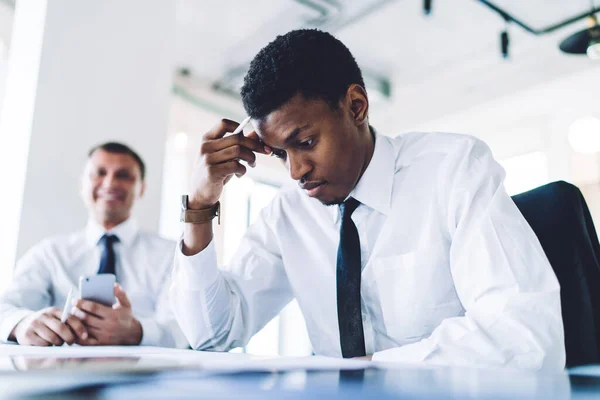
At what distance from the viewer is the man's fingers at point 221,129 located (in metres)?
1.25

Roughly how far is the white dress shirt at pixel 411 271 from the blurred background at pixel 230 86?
1.41 metres

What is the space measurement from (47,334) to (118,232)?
32.5 inches

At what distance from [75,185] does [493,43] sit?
12.3ft

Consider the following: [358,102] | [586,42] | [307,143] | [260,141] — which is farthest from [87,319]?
[586,42]

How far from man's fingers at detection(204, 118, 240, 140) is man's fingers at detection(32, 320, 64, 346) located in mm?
626

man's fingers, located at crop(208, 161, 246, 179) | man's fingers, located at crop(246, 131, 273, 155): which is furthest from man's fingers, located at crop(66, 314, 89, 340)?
man's fingers, located at crop(246, 131, 273, 155)

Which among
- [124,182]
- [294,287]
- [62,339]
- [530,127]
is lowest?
[62,339]

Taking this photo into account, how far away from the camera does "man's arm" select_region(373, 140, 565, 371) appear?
77 cm

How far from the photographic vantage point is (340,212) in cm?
122

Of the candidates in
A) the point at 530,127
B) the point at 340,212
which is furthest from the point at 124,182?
the point at 530,127

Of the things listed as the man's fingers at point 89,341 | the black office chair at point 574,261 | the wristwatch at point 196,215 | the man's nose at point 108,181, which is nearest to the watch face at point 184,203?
the wristwatch at point 196,215

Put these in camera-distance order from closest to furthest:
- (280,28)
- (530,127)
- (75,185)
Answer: (75,185) → (280,28) → (530,127)

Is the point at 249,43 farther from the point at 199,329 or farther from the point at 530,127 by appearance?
the point at 199,329

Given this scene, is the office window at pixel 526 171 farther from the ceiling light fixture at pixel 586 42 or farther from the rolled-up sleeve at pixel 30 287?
the rolled-up sleeve at pixel 30 287
